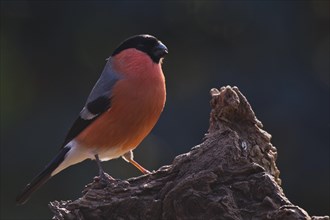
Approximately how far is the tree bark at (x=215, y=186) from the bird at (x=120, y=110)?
480 mm

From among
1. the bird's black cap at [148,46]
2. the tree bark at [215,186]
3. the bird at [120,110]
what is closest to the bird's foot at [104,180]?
the tree bark at [215,186]

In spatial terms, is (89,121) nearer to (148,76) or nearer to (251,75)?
(148,76)

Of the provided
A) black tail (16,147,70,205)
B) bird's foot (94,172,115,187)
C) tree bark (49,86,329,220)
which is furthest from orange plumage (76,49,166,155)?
tree bark (49,86,329,220)

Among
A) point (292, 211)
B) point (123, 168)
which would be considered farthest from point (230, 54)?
point (292, 211)

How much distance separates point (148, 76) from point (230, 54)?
1541 millimetres

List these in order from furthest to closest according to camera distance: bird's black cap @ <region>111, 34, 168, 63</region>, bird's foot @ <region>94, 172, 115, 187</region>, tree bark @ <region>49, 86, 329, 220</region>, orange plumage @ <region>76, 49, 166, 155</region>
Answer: bird's black cap @ <region>111, 34, 168, 63</region>, orange plumage @ <region>76, 49, 166, 155</region>, bird's foot @ <region>94, 172, 115, 187</region>, tree bark @ <region>49, 86, 329, 220</region>

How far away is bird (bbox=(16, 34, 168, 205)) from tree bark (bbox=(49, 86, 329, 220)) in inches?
18.9

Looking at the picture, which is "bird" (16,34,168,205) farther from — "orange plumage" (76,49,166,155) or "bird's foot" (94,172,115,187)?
"bird's foot" (94,172,115,187)

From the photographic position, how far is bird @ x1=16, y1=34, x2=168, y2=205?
9.81 ft

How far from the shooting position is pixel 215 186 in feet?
7.51

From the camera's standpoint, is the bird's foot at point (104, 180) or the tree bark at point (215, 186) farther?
the bird's foot at point (104, 180)

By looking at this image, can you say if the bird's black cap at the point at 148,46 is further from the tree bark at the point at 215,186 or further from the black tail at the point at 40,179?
the tree bark at the point at 215,186

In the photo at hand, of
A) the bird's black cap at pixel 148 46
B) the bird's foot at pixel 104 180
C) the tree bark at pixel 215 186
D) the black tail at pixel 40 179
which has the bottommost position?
the black tail at pixel 40 179

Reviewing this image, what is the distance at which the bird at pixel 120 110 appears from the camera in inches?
118
